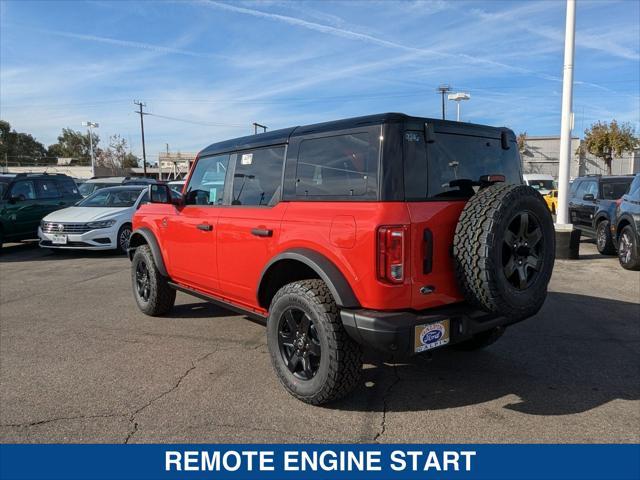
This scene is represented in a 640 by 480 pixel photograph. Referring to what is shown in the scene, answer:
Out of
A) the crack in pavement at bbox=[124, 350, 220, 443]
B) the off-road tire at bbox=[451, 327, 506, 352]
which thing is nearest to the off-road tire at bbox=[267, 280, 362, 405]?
the crack in pavement at bbox=[124, 350, 220, 443]

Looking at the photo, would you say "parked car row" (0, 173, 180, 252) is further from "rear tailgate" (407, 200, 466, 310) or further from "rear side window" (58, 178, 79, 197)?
"rear tailgate" (407, 200, 466, 310)

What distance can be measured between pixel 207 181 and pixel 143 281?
1839mm

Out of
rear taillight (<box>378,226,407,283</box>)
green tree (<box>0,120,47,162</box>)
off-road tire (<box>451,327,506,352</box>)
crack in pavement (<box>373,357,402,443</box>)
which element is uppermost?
green tree (<box>0,120,47,162</box>)

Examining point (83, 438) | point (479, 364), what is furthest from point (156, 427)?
point (479, 364)

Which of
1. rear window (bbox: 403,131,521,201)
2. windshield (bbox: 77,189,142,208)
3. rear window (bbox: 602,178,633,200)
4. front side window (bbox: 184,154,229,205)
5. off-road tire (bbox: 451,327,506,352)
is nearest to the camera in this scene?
rear window (bbox: 403,131,521,201)

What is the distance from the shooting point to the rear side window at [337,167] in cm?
309

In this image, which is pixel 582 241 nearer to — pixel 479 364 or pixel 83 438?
pixel 479 364

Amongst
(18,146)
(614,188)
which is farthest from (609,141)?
(18,146)

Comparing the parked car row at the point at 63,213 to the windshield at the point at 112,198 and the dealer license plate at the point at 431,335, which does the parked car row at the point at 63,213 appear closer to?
the windshield at the point at 112,198

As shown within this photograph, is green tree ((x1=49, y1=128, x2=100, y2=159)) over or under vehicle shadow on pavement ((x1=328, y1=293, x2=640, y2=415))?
over

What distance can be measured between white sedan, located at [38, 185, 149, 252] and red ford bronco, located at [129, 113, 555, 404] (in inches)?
296

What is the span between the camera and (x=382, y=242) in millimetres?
2871

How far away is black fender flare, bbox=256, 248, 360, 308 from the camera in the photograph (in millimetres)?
3029

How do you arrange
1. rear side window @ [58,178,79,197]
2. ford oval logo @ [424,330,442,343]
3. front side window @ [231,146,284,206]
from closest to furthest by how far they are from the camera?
ford oval logo @ [424,330,442,343] < front side window @ [231,146,284,206] < rear side window @ [58,178,79,197]
